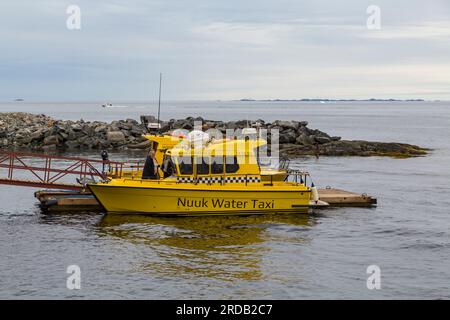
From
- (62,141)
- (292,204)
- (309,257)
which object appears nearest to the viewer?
(309,257)

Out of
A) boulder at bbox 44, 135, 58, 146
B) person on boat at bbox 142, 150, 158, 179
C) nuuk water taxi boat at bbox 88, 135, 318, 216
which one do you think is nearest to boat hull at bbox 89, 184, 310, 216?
nuuk water taxi boat at bbox 88, 135, 318, 216

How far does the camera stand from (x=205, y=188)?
23688 millimetres

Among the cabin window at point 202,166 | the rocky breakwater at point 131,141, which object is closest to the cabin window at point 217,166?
the cabin window at point 202,166

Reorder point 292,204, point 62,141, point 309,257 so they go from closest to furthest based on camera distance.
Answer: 1. point 309,257
2. point 292,204
3. point 62,141

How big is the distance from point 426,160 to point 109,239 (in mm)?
34684

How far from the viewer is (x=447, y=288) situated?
1620 centimetres

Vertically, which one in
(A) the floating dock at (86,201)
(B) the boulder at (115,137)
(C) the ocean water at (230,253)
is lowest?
(C) the ocean water at (230,253)

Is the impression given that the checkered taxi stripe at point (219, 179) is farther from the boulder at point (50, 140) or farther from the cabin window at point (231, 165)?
the boulder at point (50, 140)

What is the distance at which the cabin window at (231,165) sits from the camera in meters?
24.3

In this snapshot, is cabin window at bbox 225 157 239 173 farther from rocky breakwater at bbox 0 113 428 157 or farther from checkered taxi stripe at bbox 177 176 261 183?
rocky breakwater at bbox 0 113 428 157

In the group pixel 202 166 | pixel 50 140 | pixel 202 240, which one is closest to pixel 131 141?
pixel 50 140

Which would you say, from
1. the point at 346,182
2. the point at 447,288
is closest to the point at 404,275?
the point at 447,288

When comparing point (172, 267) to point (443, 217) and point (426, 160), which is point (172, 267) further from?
point (426, 160)

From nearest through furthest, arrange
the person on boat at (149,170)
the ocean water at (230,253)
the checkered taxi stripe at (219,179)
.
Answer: the ocean water at (230,253), the checkered taxi stripe at (219,179), the person on boat at (149,170)
